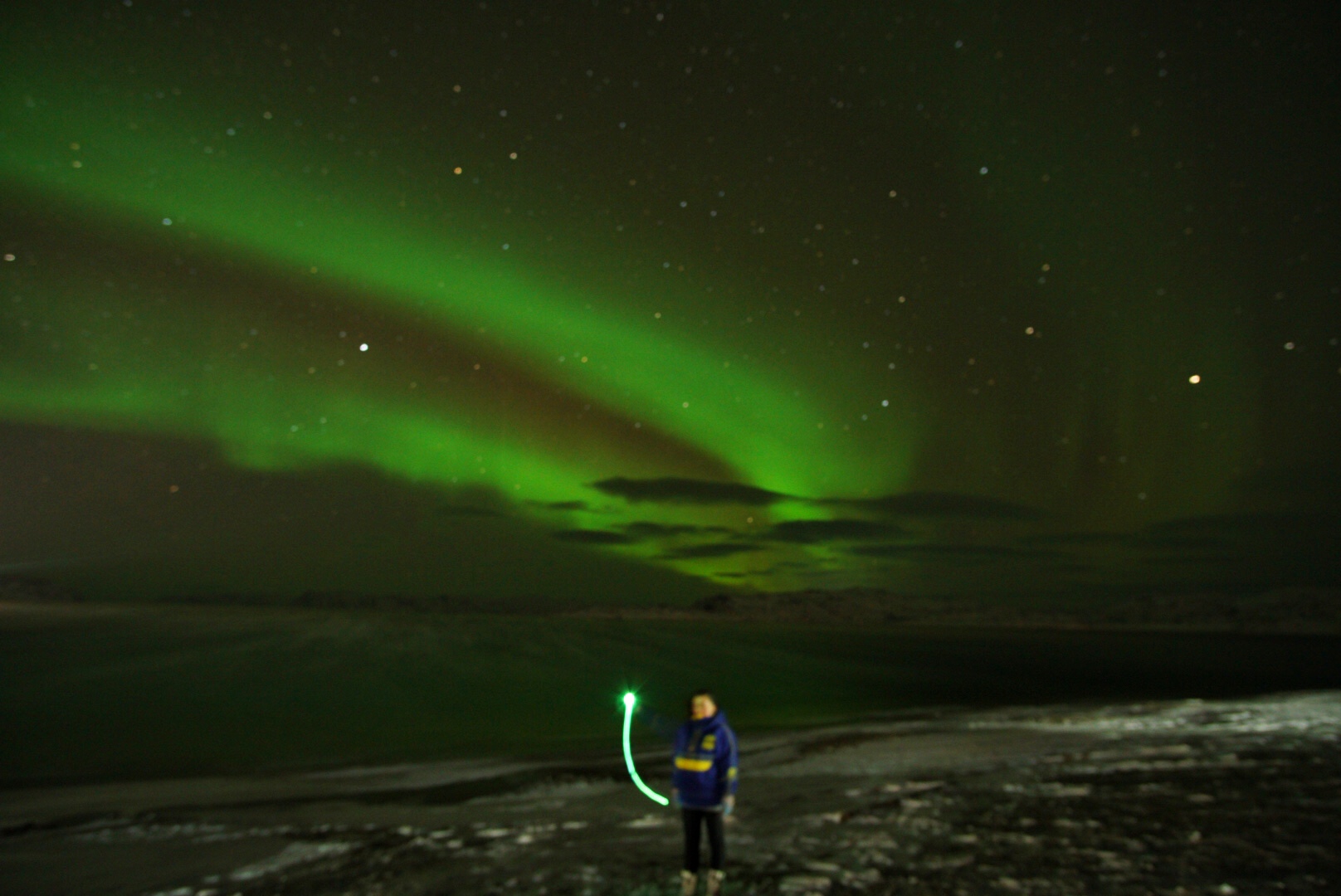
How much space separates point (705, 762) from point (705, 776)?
0.44ft

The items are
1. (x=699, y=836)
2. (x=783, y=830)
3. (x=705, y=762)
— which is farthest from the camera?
(x=783, y=830)

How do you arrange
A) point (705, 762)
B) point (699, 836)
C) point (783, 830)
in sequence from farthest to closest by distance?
point (783, 830) → point (699, 836) → point (705, 762)

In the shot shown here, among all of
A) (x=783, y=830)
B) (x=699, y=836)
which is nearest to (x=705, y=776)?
(x=699, y=836)

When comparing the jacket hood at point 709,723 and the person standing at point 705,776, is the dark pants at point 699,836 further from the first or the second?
the jacket hood at point 709,723

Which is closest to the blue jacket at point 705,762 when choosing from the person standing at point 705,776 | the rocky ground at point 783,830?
the person standing at point 705,776

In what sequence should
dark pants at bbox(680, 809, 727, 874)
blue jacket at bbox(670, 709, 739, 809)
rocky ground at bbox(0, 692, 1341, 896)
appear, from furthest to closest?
rocky ground at bbox(0, 692, 1341, 896), dark pants at bbox(680, 809, 727, 874), blue jacket at bbox(670, 709, 739, 809)

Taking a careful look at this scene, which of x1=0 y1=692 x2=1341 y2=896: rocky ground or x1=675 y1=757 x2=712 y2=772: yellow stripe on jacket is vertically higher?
x1=675 y1=757 x2=712 y2=772: yellow stripe on jacket

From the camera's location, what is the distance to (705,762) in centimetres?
737

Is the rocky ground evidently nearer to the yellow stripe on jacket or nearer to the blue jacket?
the blue jacket

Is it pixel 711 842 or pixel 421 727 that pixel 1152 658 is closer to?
pixel 421 727

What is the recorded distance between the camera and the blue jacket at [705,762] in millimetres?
7359

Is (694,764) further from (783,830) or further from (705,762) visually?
(783,830)

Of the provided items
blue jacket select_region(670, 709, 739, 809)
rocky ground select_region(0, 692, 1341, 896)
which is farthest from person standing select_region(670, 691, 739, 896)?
rocky ground select_region(0, 692, 1341, 896)

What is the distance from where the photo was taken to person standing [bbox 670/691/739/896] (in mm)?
7367
